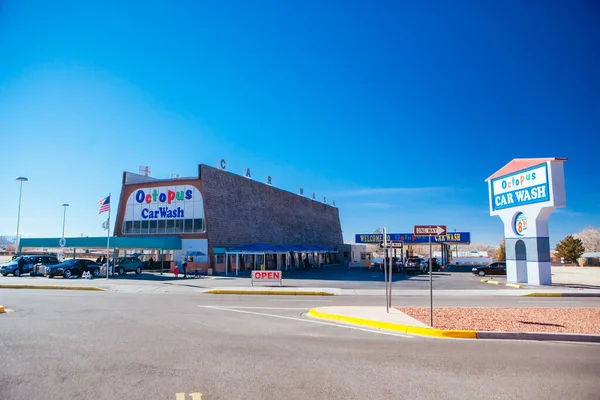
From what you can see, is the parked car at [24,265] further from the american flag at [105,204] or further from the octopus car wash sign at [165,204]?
the octopus car wash sign at [165,204]

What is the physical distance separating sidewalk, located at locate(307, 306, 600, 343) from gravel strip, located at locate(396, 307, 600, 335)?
15.6 inches

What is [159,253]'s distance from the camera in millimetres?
46594

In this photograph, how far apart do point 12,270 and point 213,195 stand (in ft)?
62.1

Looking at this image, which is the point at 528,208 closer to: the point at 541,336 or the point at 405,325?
the point at 541,336

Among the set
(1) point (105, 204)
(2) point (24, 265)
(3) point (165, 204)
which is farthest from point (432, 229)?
(3) point (165, 204)

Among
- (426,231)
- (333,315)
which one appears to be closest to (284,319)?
(333,315)

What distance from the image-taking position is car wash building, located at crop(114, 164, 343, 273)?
42875 mm

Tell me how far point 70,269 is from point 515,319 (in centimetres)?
3351

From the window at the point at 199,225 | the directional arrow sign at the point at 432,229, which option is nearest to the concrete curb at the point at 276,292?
the directional arrow sign at the point at 432,229

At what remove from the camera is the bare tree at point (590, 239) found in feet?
361

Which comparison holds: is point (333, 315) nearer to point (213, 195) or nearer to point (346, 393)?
point (346, 393)

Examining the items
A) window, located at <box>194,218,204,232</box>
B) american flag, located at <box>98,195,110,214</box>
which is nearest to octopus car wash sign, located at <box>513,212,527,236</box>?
window, located at <box>194,218,204,232</box>

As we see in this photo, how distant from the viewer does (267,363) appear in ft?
23.9

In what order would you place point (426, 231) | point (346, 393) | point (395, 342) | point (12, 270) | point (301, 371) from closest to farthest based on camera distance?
point (346, 393)
point (301, 371)
point (395, 342)
point (426, 231)
point (12, 270)
